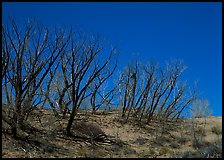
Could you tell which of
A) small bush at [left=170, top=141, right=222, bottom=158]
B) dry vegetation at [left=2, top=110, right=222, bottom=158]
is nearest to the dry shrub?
dry vegetation at [left=2, top=110, right=222, bottom=158]

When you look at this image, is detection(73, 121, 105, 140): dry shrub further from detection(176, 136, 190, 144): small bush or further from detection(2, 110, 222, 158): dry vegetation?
detection(176, 136, 190, 144): small bush

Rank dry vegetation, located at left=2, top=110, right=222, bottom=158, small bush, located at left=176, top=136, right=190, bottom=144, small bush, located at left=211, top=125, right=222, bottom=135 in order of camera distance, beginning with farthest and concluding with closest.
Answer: small bush, located at left=211, top=125, right=222, bottom=135 → small bush, located at left=176, top=136, right=190, bottom=144 → dry vegetation, located at left=2, top=110, right=222, bottom=158

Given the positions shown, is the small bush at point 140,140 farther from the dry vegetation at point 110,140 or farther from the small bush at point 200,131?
the small bush at point 200,131

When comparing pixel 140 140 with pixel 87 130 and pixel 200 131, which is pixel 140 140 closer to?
pixel 87 130

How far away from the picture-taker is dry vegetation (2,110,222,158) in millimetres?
15305

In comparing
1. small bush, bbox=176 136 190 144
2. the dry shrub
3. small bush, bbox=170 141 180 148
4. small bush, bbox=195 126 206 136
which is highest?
the dry shrub

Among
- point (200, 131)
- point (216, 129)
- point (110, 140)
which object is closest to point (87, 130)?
point (110, 140)

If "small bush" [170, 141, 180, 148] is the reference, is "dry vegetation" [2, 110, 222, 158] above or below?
above

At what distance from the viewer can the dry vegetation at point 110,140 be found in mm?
15305

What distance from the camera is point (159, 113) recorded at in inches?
995

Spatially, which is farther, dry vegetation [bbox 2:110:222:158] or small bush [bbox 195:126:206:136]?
small bush [bbox 195:126:206:136]

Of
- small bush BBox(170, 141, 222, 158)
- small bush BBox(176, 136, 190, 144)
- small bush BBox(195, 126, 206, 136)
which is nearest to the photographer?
small bush BBox(170, 141, 222, 158)

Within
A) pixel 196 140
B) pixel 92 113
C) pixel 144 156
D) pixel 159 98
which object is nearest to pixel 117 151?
pixel 144 156

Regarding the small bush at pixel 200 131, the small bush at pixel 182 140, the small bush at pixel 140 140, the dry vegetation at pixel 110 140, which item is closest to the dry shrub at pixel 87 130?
the dry vegetation at pixel 110 140
